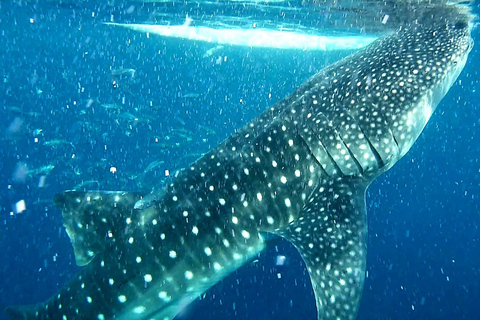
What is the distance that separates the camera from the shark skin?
4.16 m

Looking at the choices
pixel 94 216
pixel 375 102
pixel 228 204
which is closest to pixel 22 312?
pixel 94 216

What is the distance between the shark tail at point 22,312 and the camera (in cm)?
436

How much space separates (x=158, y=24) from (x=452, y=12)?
47.3 feet

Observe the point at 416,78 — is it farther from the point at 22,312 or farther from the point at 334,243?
the point at 22,312

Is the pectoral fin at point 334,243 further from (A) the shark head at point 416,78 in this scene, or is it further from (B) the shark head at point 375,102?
(A) the shark head at point 416,78

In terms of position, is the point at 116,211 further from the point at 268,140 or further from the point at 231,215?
the point at 268,140

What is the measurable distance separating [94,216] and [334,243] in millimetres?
2643

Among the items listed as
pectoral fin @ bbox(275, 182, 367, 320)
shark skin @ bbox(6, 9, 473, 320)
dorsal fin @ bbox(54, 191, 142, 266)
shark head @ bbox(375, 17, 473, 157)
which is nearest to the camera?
pectoral fin @ bbox(275, 182, 367, 320)

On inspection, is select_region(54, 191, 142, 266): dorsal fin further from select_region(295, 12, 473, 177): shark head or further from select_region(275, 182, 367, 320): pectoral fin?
select_region(295, 12, 473, 177): shark head

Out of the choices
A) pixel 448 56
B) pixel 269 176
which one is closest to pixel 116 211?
pixel 269 176

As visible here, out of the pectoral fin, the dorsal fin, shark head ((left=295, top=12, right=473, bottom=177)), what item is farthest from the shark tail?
shark head ((left=295, top=12, right=473, bottom=177))

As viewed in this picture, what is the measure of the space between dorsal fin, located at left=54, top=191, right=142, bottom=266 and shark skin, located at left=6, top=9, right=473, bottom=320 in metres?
0.01

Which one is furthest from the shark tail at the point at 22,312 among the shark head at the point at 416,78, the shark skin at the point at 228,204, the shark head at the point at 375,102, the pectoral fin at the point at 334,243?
the shark head at the point at 416,78

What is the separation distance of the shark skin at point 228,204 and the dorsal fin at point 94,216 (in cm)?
1
